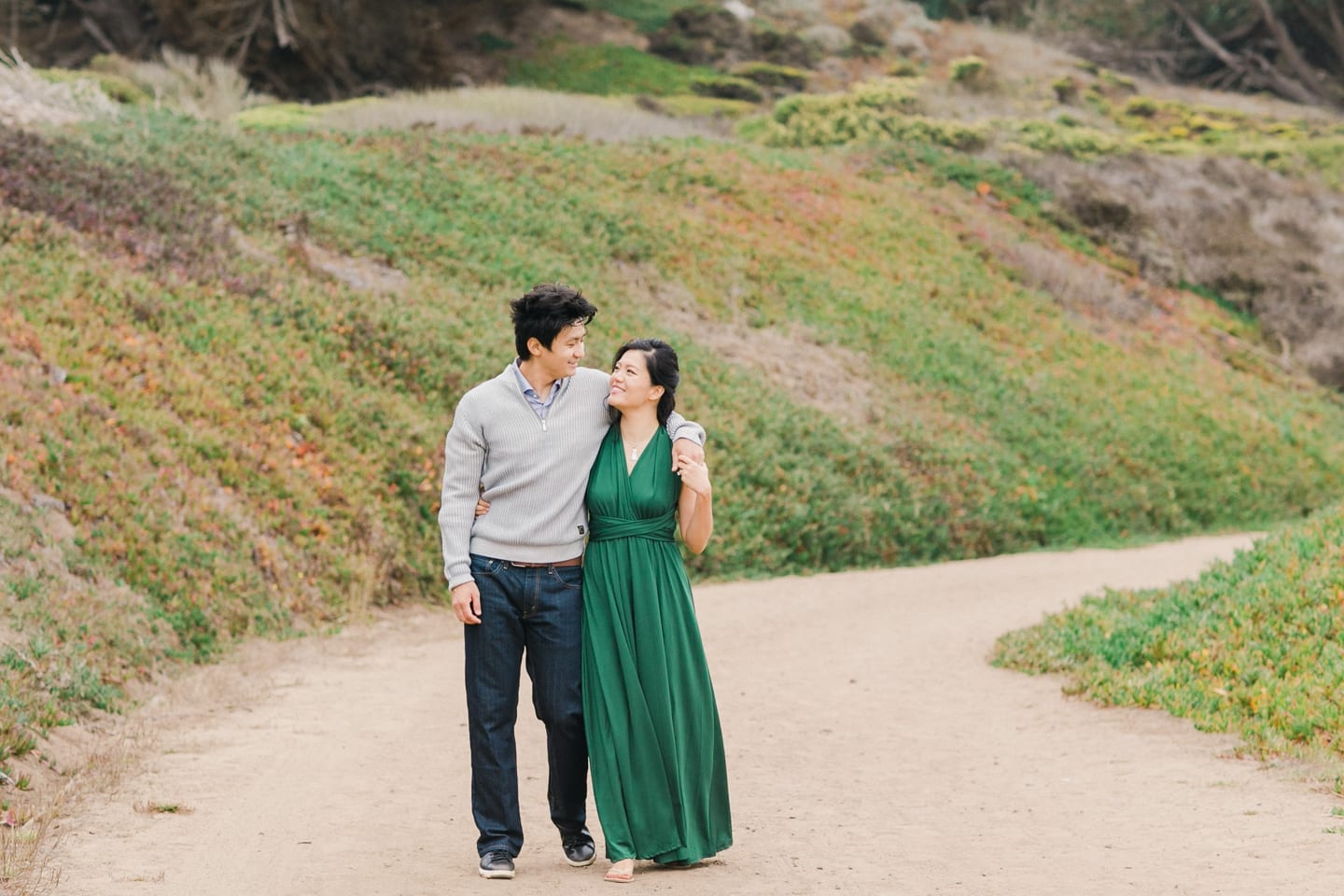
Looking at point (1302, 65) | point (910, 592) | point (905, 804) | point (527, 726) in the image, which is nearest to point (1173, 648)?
point (905, 804)

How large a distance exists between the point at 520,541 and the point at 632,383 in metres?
0.70

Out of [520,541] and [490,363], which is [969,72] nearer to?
[490,363]

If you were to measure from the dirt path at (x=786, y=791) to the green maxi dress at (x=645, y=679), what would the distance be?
0.21 meters

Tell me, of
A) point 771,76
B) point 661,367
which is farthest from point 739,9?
point 661,367

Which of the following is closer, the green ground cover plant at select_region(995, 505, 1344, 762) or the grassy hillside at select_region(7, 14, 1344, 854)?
the green ground cover plant at select_region(995, 505, 1344, 762)

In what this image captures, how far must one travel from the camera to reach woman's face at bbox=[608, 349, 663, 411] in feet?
17.1

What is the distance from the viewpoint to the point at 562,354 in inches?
204

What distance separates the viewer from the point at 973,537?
1777 centimetres

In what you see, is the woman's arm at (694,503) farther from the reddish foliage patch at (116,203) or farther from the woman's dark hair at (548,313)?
the reddish foliage patch at (116,203)

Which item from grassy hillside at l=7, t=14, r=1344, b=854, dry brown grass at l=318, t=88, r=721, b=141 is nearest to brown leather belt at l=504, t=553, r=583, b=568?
grassy hillside at l=7, t=14, r=1344, b=854

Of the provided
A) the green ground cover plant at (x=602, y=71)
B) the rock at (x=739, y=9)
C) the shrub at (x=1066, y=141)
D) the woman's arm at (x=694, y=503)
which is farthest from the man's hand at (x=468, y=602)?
the rock at (x=739, y=9)

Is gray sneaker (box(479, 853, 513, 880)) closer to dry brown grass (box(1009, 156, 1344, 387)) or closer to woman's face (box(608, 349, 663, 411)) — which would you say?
woman's face (box(608, 349, 663, 411))

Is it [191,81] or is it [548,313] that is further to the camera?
[191,81]

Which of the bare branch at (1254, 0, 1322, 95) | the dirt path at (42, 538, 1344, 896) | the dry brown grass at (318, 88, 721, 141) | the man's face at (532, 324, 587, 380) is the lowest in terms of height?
the dirt path at (42, 538, 1344, 896)
